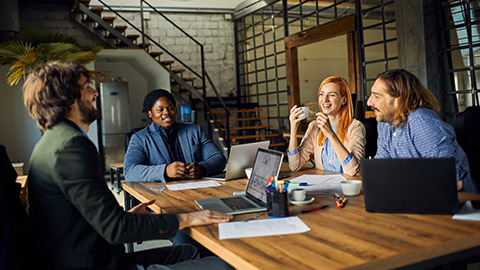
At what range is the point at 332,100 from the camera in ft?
8.86

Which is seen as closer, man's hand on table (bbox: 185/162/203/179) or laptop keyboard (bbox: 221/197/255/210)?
laptop keyboard (bbox: 221/197/255/210)

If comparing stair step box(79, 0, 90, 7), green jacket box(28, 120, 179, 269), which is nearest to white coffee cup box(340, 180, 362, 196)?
green jacket box(28, 120, 179, 269)

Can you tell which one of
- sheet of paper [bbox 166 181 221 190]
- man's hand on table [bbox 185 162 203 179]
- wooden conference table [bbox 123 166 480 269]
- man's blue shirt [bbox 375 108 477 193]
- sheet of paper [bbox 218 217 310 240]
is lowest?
wooden conference table [bbox 123 166 480 269]

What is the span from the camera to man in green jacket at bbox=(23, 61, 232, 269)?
1291 millimetres

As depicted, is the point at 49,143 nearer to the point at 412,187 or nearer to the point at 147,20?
the point at 412,187

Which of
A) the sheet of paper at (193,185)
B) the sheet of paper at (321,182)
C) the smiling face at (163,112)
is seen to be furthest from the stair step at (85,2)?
the sheet of paper at (321,182)

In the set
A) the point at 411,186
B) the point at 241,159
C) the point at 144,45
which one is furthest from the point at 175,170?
the point at 144,45

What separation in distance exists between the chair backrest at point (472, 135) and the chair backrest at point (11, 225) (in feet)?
7.21

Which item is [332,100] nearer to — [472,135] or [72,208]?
[472,135]

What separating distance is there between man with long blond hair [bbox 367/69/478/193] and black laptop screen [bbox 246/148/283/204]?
0.65 m

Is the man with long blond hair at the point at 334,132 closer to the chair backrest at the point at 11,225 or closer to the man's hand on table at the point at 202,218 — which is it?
the man's hand on table at the point at 202,218

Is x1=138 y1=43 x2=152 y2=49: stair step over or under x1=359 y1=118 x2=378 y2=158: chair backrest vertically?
over

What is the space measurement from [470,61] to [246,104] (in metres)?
5.25

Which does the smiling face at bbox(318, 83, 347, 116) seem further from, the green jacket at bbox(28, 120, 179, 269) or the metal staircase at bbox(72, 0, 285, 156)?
the metal staircase at bbox(72, 0, 285, 156)
